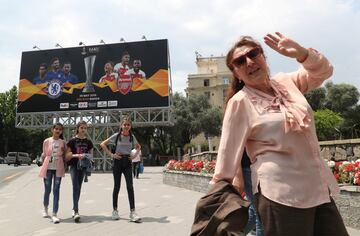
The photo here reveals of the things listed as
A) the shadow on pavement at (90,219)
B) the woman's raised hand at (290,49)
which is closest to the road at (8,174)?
the shadow on pavement at (90,219)

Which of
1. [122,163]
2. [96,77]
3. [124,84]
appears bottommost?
[122,163]

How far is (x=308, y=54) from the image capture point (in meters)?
2.25

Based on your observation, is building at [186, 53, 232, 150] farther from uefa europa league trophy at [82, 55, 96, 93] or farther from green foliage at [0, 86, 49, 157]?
uefa europa league trophy at [82, 55, 96, 93]

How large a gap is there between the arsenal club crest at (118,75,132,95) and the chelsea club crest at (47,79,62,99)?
14.1ft

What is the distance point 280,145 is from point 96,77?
2426cm

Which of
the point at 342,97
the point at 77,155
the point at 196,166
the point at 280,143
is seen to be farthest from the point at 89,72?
the point at 342,97

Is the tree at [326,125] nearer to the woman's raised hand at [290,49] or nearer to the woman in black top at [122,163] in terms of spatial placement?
the woman in black top at [122,163]

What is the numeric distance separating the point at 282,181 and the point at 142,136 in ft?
160

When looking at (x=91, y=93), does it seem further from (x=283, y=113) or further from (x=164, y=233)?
(x=283, y=113)

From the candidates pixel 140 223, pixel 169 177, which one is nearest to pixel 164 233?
pixel 140 223

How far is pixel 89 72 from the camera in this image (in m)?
25.8

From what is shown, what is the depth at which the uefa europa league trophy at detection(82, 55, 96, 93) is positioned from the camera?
2552 centimetres

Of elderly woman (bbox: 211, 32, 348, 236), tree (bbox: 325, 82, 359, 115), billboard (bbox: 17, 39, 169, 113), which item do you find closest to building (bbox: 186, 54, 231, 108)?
tree (bbox: 325, 82, 359, 115)

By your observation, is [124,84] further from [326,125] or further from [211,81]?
[211,81]
